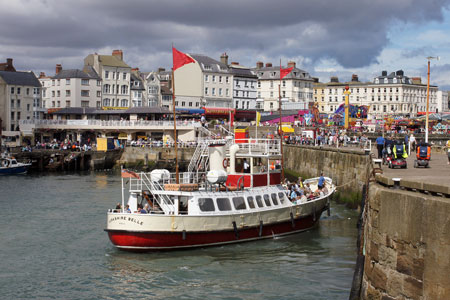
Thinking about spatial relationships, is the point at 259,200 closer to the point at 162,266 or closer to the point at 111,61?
the point at 162,266

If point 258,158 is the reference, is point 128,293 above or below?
below

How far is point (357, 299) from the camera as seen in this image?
52.7ft

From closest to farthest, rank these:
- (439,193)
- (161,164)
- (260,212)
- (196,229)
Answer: (439,193) < (196,229) < (260,212) < (161,164)

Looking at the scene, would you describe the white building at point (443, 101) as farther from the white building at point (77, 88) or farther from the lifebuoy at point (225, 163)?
the lifebuoy at point (225, 163)

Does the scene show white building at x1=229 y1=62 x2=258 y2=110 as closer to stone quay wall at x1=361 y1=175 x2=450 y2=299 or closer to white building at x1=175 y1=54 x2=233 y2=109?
white building at x1=175 y1=54 x2=233 y2=109

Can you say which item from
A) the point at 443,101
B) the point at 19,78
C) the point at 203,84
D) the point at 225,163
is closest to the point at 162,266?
the point at 225,163

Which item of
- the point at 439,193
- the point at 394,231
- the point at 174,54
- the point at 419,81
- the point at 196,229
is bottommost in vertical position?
the point at 196,229

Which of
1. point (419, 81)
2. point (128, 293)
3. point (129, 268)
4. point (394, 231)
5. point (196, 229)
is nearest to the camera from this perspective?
point (394, 231)

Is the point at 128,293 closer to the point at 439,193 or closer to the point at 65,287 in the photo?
the point at 65,287

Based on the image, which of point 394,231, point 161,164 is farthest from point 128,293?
point 161,164

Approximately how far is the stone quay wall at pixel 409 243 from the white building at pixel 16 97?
245ft

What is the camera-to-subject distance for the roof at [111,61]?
3826 inches

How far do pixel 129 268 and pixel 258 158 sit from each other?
10.2 metres

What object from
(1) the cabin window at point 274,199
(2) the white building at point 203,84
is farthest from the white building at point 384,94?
(1) the cabin window at point 274,199
